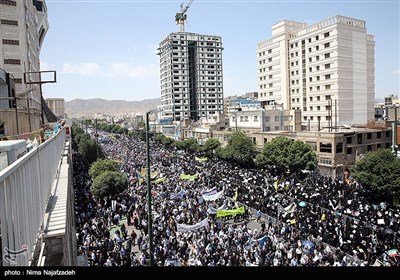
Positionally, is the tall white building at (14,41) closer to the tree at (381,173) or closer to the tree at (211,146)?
the tree at (211,146)

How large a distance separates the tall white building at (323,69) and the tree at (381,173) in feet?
64.3

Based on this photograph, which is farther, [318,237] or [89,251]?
[318,237]

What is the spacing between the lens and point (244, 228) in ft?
48.3

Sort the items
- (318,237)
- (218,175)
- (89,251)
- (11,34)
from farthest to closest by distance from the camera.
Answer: (11,34) → (218,175) → (318,237) → (89,251)

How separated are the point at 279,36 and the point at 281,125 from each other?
1732 centimetres

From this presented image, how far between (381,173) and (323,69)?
1175 inches

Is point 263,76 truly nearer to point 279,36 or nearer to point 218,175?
point 279,36

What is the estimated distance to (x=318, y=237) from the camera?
1359cm

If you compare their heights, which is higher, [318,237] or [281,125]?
[281,125]

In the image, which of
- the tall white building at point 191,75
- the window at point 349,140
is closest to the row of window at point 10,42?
the window at point 349,140

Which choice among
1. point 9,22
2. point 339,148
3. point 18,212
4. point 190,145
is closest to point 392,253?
point 18,212

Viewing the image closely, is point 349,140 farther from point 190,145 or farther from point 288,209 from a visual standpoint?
point 190,145

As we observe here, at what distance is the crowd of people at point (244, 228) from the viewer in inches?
471
